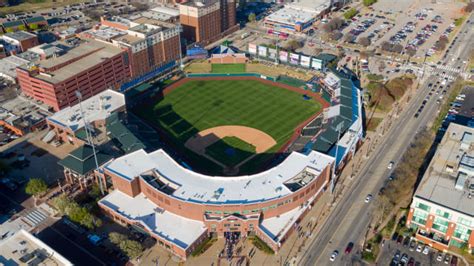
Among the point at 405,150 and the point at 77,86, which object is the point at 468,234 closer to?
the point at 405,150

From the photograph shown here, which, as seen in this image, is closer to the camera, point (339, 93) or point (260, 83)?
point (339, 93)

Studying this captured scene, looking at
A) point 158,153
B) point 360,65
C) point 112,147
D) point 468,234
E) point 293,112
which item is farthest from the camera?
point 360,65

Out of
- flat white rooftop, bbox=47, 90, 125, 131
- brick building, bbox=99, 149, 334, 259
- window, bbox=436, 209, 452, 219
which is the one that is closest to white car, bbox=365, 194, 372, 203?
brick building, bbox=99, 149, 334, 259

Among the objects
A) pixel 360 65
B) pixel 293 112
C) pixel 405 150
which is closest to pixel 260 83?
pixel 293 112

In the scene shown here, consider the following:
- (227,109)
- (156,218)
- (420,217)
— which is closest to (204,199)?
(156,218)

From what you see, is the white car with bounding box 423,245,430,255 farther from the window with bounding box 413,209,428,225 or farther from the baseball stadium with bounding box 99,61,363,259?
the baseball stadium with bounding box 99,61,363,259

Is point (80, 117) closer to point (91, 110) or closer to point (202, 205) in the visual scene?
point (91, 110)
